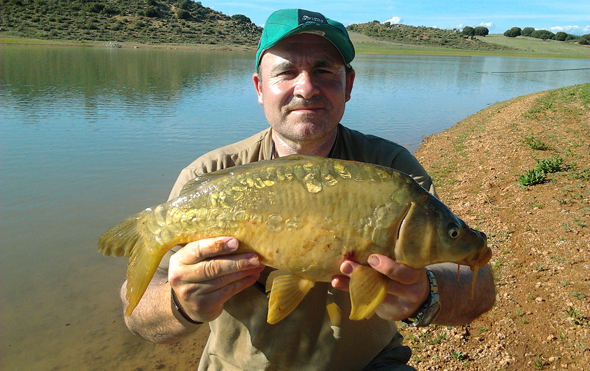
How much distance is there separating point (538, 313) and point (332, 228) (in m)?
2.99

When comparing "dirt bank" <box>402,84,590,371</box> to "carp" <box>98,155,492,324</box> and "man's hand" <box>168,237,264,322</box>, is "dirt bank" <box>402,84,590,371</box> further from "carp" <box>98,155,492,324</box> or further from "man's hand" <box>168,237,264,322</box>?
"man's hand" <box>168,237,264,322</box>

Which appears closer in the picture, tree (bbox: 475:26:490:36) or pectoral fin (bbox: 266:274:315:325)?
pectoral fin (bbox: 266:274:315:325)

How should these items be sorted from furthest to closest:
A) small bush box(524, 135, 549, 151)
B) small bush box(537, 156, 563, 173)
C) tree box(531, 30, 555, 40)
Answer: tree box(531, 30, 555, 40) < small bush box(524, 135, 549, 151) < small bush box(537, 156, 563, 173)

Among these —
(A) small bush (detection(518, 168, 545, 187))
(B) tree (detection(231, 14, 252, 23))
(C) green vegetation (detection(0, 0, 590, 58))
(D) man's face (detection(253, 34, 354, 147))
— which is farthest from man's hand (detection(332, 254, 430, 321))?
(B) tree (detection(231, 14, 252, 23))

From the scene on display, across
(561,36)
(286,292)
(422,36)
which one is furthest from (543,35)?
(286,292)

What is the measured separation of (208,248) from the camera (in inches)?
74.0

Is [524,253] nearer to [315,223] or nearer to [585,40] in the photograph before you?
[315,223]

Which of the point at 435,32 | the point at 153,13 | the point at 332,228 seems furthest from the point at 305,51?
the point at 435,32

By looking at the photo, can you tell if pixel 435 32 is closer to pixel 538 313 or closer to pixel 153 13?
pixel 153 13

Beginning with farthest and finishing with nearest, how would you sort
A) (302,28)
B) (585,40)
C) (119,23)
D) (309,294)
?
1. (585,40)
2. (119,23)
3. (302,28)
4. (309,294)

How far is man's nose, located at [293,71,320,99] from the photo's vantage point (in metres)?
2.59

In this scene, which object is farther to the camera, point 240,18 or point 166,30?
point 240,18

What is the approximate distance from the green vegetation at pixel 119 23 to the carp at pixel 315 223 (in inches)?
2377

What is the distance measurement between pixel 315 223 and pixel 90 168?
883 cm
